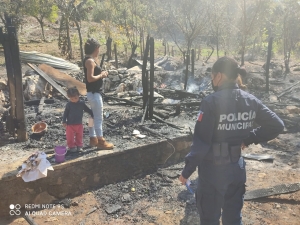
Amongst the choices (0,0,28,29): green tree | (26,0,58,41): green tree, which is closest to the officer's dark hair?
(0,0,28,29): green tree

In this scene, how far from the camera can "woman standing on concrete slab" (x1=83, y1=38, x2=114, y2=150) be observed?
4391 millimetres

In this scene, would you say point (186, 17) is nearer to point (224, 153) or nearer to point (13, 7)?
point (13, 7)

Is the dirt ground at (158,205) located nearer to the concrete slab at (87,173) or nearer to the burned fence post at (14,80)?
the concrete slab at (87,173)

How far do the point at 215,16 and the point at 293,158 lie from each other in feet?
53.9

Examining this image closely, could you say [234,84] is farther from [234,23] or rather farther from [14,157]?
[234,23]

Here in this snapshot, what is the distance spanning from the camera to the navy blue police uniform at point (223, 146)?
259 centimetres

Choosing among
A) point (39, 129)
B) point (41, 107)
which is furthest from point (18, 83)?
point (41, 107)

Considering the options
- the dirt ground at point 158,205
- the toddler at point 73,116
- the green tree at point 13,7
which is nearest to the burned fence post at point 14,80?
the toddler at point 73,116

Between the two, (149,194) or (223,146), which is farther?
(149,194)

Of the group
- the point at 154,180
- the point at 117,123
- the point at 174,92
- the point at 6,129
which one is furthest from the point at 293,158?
the point at 6,129

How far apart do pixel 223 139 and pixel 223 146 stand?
0.24 ft

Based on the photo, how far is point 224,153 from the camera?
8.66 feet

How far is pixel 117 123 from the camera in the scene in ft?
21.7

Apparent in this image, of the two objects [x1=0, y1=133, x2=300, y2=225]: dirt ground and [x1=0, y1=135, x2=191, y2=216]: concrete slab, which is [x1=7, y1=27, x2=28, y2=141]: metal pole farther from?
[x1=0, y1=133, x2=300, y2=225]: dirt ground
